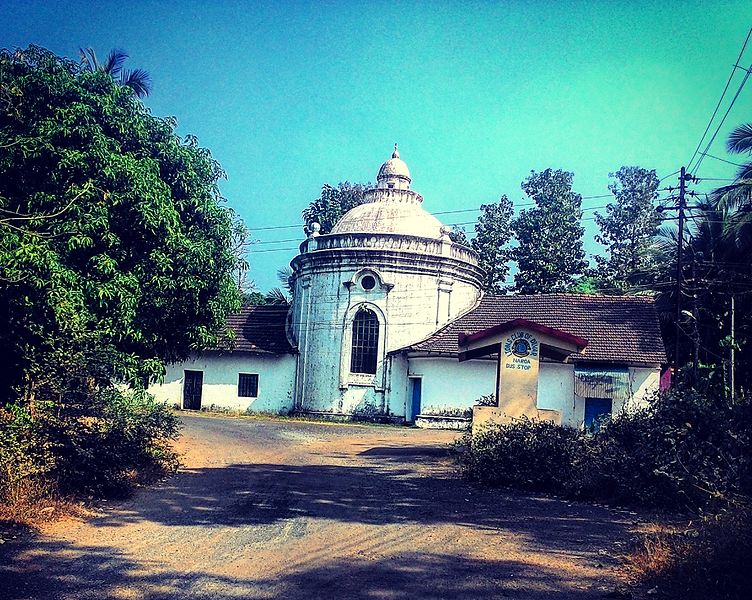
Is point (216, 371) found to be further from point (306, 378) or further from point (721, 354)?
point (721, 354)

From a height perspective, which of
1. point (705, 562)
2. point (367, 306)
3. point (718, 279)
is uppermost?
point (718, 279)

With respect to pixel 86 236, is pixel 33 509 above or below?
below

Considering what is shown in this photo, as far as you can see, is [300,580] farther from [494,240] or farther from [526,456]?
[494,240]

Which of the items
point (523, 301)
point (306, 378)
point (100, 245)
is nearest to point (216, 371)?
point (306, 378)

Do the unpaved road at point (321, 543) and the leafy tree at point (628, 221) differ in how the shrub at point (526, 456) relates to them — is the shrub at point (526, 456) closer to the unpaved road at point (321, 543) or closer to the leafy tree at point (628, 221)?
the unpaved road at point (321, 543)

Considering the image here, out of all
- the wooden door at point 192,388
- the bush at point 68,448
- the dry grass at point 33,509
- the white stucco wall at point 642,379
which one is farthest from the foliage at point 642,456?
the wooden door at point 192,388

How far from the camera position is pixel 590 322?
84.6ft

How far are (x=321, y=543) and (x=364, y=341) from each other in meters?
20.6

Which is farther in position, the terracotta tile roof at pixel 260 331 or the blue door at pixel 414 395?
the terracotta tile roof at pixel 260 331

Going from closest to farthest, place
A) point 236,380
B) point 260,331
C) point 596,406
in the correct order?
point 596,406
point 236,380
point 260,331

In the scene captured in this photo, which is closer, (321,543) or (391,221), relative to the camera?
(321,543)

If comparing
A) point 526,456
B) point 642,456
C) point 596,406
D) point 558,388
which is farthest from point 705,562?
point 558,388

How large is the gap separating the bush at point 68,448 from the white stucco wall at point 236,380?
18.3m

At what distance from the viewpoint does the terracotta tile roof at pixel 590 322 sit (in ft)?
77.6
